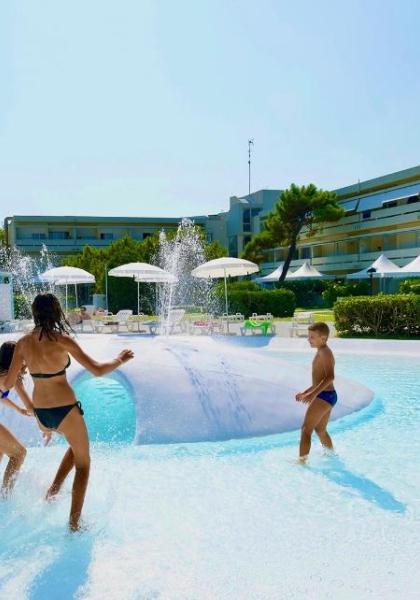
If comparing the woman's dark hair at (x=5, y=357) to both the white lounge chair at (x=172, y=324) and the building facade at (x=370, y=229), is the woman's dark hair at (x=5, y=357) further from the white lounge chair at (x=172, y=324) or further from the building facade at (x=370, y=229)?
the building facade at (x=370, y=229)

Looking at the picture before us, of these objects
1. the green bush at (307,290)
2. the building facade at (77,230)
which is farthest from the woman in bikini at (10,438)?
the building facade at (77,230)

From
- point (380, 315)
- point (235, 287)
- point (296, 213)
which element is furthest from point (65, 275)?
point (296, 213)

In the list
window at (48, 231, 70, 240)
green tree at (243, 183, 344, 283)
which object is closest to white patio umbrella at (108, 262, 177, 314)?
green tree at (243, 183, 344, 283)

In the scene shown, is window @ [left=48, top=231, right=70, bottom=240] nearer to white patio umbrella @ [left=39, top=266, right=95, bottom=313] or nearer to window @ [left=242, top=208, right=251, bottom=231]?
window @ [left=242, top=208, right=251, bottom=231]

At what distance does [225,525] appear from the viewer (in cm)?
482

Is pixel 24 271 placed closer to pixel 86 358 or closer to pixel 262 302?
pixel 262 302

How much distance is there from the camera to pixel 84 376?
7.86 m

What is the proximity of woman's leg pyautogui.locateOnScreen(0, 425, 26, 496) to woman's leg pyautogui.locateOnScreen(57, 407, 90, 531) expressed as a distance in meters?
0.78

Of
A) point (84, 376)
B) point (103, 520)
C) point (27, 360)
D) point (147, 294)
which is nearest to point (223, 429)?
point (84, 376)

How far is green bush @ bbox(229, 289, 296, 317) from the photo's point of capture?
1155 inches

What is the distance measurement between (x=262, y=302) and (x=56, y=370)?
25.9m

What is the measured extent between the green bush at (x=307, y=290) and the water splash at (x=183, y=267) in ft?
24.9

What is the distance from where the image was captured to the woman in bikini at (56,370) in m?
4.13

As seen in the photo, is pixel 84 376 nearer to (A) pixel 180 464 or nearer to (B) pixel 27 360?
(A) pixel 180 464
